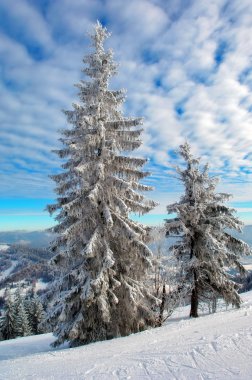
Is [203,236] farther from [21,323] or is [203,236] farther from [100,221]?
[21,323]

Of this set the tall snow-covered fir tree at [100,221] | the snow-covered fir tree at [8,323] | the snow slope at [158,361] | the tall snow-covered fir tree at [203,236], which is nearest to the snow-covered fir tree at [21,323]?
the snow-covered fir tree at [8,323]

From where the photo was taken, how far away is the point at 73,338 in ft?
40.7

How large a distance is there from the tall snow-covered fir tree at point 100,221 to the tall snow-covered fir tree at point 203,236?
445 centimetres

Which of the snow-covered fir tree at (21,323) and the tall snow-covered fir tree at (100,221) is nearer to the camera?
the tall snow-covered fir tree at (100,221)

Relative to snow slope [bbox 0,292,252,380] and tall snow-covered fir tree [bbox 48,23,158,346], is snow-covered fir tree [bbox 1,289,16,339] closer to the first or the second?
tall snow-covered fir tree [bbox 48,23,158,346]

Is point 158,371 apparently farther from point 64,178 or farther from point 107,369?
point 64,178

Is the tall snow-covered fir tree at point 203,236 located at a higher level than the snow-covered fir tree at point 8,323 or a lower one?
higher

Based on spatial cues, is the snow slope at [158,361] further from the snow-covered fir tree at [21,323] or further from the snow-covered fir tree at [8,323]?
the snow-covered fir tree at [8,323]

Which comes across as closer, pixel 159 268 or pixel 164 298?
pixel 159 268

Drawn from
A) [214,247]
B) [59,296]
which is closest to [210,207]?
[214,247]

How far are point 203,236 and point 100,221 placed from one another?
765 cm

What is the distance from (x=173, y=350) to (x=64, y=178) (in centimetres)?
889

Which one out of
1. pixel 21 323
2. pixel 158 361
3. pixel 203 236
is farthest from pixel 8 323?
pixel 158 361

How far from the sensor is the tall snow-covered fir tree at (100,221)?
42.0 feet
